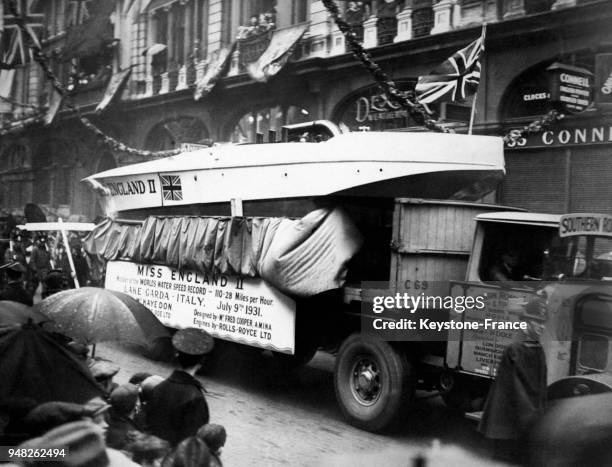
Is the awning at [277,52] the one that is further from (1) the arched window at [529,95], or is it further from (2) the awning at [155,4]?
(1) the arched window at [529,95]

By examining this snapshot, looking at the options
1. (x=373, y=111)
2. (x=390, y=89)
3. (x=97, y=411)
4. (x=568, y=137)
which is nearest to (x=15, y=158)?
(x=373, y=111)

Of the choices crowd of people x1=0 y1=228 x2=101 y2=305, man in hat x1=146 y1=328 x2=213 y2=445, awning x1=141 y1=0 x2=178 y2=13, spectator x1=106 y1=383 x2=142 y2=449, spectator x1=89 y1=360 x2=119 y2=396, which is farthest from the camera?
awning x1=141 y1=0 x2=178 y2=13

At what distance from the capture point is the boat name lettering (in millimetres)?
9984

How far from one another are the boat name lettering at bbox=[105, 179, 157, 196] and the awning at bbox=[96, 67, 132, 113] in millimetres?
6105

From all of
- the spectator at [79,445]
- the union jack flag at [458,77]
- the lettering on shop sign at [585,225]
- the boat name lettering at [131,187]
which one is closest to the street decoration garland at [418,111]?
the union jack flag at [458,77]

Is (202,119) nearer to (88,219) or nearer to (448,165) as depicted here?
(88,219)

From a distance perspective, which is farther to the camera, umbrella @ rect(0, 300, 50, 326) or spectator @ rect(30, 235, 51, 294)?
spectator @ rect(30, 235, 51, 294)

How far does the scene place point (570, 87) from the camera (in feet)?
34.2

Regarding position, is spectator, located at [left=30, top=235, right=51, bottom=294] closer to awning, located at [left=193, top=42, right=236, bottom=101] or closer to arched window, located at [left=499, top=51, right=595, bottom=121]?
awning, located at [left=193, top=42, right=236, bottom=101]

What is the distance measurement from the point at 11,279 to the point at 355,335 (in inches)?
160

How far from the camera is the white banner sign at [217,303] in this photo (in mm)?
7891

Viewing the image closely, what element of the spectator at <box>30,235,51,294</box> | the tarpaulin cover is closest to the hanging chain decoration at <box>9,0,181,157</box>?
the spectator at <box>30,235,51,294</box>

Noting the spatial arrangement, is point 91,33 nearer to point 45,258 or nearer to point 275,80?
point 275,80

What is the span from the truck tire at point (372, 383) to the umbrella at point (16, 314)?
3235 millimetres
